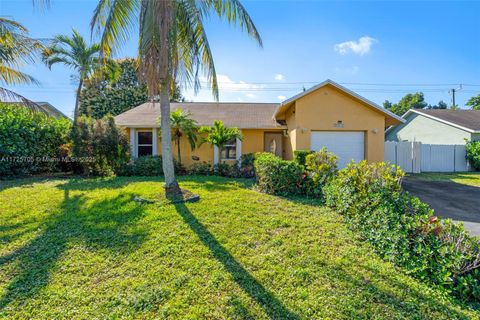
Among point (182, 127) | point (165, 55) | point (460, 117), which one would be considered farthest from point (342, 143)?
point (460, 117)

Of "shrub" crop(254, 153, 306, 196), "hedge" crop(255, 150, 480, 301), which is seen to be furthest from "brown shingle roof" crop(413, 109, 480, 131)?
"hedge" crop(255, 150, 480, 301)

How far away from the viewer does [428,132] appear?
19578mm

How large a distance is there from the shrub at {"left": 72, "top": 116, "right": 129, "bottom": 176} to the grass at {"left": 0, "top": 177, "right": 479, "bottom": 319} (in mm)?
5025

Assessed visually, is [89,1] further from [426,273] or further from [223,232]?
[426,273]

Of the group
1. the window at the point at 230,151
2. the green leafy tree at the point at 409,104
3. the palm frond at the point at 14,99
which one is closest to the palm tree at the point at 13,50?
the palm frond at the point at 14,99

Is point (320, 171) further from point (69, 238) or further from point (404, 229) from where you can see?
point (69, 238)

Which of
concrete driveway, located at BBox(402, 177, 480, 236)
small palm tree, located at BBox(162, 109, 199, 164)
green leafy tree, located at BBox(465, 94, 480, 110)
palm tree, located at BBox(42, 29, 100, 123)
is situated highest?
green leafy tree, located at BBox(465, 94, 480, 110)

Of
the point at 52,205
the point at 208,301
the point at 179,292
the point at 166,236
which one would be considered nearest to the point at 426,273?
the point at 208,301

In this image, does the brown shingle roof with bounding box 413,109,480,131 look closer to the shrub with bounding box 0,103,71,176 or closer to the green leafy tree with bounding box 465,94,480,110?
the green leafy tree with bounding box 465,94,480,110

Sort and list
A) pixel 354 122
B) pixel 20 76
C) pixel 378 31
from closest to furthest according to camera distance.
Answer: pixel 20 76
pixel 378 31
pixel 354 122

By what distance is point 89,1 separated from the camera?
6.97 m

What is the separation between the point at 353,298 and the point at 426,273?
1.44m

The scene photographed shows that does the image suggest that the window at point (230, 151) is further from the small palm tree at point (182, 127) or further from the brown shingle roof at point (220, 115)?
the small palm tree at point (182, 127)

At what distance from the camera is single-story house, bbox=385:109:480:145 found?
17.1 metres
